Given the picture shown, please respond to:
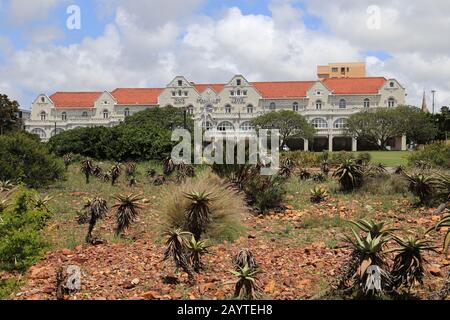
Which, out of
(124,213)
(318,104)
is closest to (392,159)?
(124,213)

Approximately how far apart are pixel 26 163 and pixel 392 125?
51.0m

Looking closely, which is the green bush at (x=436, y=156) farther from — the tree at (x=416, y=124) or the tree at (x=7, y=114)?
the tree at (x=7, y=114)

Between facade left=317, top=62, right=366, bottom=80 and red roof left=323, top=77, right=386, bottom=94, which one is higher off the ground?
facade left=317, top=62, right=366, bottom=80

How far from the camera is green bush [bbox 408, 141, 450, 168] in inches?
842

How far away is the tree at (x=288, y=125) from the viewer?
202ft

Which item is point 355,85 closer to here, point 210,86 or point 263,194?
point 210,86

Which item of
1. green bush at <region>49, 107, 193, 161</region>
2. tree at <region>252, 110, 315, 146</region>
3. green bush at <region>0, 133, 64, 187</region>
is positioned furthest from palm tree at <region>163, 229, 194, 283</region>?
tree at <region>252, 110, 315, 146</region>

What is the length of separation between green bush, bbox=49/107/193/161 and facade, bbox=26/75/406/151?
35592 mm

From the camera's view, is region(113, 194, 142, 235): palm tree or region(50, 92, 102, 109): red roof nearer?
region(113, 194, 142, 235): palm tree

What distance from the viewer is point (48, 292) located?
22.0ft

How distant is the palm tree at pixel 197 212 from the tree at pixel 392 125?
5542 cm

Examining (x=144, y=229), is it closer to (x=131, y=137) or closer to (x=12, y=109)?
(x=131, y=137)

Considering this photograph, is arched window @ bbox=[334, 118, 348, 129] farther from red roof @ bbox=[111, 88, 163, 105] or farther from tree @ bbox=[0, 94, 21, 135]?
tree @ bbox=[0, 94, 21, 135]

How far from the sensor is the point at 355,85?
75.2 metres
